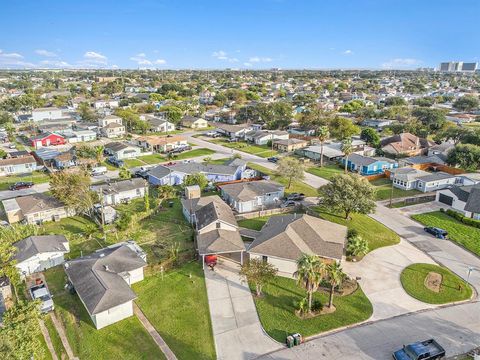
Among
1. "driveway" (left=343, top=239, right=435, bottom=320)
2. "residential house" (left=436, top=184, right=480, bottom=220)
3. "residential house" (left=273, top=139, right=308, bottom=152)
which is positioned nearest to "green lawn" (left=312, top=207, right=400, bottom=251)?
"driveway" (left=343, top=239, right=435, bottom=320)

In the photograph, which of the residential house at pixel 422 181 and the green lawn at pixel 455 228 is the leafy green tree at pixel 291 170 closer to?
the residential house at pixel 422 181

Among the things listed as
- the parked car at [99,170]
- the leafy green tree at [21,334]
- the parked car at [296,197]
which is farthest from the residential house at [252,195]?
the leafy green tree at [21,334]

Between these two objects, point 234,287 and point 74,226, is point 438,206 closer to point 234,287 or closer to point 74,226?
point 234,287

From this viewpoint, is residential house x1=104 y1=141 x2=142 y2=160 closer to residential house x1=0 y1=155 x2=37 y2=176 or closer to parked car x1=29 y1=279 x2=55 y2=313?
residential house x1=0 y1=155 x2=37 y2=176

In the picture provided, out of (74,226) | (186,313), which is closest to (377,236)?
(186,313)

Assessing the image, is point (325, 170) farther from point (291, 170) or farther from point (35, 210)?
point (35, 210)

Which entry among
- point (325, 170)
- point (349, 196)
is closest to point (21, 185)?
point (349, 196)
